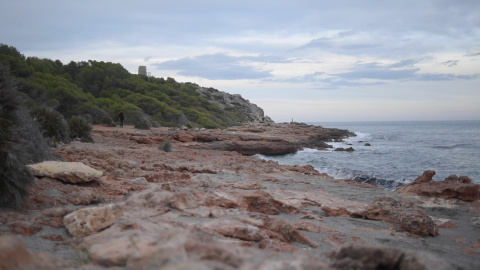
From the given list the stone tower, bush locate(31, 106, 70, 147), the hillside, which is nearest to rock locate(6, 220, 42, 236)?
bush locate(31, 106, 70, 147)

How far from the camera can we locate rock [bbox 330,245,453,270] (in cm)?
256

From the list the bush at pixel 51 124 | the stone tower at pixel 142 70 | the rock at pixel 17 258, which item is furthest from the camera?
the stone tower at pixel 142 70

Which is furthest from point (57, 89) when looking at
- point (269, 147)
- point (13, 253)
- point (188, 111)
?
point (13, 253)

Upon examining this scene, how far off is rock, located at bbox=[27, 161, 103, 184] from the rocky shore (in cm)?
2

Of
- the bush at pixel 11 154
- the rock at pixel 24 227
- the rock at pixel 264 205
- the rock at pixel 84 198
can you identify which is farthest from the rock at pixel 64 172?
the rock at pixel 264 205

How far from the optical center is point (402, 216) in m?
7.04

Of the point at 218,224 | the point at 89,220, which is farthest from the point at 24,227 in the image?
the point at 218,224

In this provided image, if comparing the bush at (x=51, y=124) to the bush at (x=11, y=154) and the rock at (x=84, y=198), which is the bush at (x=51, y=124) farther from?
the rock at (x=84, y=198)

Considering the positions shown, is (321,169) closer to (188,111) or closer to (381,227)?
(381,227)

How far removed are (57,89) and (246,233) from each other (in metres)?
26.5

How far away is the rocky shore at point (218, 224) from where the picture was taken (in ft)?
8.62

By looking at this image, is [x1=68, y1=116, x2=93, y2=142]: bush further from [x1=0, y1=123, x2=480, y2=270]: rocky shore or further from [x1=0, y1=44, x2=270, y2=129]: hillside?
[x1=0, y1=123, x2=480, y2=270]: rocky shore

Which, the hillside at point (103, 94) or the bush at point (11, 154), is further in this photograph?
the hillside at point (103, 94)

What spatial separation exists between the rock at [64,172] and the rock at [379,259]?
5.41 metres
